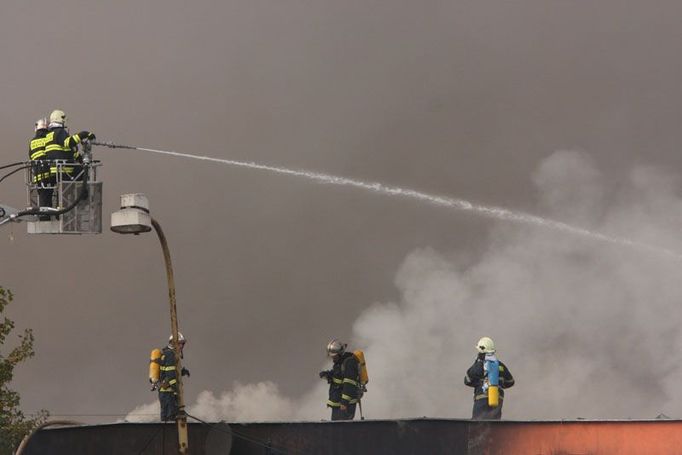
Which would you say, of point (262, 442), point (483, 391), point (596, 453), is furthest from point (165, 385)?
point (596, 453)

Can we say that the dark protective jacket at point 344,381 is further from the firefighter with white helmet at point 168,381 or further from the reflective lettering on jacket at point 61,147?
the reflective lettering on jacket at point 61,147

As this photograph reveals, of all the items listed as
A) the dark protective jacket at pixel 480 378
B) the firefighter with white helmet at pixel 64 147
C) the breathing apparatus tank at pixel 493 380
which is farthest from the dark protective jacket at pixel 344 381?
the firefighter with white helmet at pixel 64 147

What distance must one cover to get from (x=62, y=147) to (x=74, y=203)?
1.37 m

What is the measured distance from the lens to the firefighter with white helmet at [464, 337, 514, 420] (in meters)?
19.3

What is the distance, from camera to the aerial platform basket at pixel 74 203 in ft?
65.8

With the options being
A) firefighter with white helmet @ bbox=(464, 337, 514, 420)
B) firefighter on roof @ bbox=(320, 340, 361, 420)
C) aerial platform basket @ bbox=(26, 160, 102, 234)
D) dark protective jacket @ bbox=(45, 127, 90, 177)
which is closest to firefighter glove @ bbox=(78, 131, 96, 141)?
dark protective jacket @ bbox=(45, 127, 90, 177)

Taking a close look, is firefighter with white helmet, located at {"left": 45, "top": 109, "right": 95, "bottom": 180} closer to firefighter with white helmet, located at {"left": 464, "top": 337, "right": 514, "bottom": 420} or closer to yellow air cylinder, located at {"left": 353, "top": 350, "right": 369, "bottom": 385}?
yellow air cylinder, located at {"left": 353, "top": 350, "right": 369, "bottom": 385}

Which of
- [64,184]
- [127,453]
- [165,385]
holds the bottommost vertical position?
[127,453]

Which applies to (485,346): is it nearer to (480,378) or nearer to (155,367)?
(480,378)

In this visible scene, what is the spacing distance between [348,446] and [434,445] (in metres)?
1.34

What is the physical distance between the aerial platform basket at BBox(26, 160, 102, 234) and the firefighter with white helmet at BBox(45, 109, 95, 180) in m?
0.02

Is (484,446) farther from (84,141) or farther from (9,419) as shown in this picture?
(9,419)

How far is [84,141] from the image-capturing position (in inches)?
813

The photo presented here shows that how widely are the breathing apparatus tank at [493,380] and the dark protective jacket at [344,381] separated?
2.36m
